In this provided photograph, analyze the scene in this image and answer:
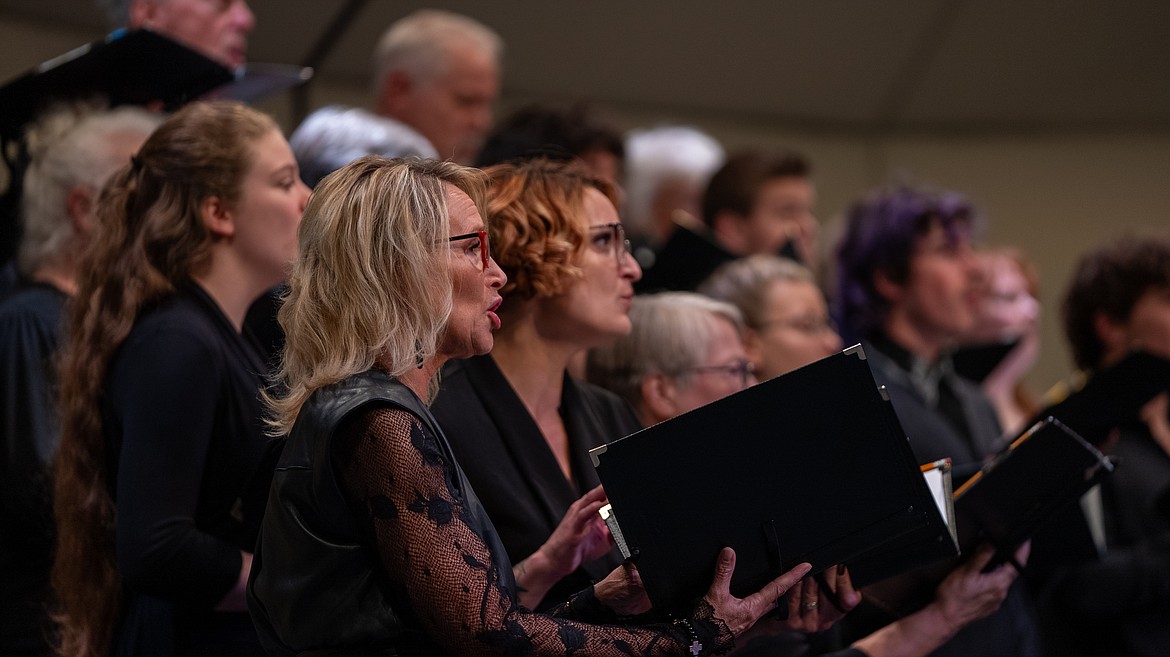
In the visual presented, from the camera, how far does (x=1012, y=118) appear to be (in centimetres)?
627

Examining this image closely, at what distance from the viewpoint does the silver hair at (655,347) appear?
281 centimetres

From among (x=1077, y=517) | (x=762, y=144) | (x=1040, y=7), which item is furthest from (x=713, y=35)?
(x=1077, y=517)

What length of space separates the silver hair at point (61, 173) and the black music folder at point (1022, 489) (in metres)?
1.72

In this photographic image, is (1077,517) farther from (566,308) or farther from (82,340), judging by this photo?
(82,340)

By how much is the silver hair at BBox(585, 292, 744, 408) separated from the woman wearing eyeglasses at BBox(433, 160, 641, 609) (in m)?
0.33

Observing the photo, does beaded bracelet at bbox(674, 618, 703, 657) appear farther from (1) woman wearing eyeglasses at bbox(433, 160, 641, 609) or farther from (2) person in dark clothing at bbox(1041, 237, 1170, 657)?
(2) person in dark clothing at bbox(1041, 237, 1170, 657)

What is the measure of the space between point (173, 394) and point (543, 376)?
0.64 meters

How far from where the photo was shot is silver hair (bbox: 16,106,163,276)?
8.61 feet

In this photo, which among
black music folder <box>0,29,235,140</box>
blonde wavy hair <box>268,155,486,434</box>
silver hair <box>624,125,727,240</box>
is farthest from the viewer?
silver hair <box>624,125,727,240</box>

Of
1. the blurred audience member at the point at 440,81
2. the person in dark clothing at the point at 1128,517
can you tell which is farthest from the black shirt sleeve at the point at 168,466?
the person in dark clothing at the point at 1128,517

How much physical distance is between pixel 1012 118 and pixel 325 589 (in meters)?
5.44

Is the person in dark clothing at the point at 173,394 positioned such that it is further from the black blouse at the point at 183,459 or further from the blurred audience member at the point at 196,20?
the blurred audience member at the point at 196,20

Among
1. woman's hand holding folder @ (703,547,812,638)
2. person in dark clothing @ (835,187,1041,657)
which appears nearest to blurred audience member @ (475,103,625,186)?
person in dark clothing @ (835,187,1041,657)

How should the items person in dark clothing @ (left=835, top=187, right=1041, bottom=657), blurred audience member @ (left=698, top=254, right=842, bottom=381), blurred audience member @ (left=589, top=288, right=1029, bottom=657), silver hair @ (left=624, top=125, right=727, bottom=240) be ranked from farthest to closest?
silver hair @ (left=624, top=125, right=727, bottom=240), person in dark clothing @ (left=835, top=187, right=1041, bottom=657), blurred audience member @ (left=698, top=254, right=842, bottom=381), blurred audience member @ (left=589, top=288, right=1029, bottom=657)
